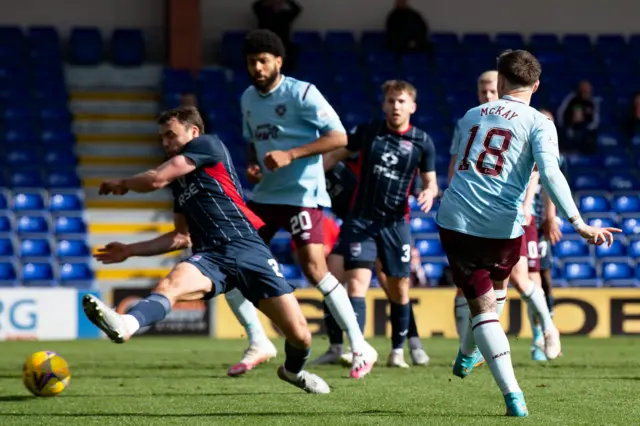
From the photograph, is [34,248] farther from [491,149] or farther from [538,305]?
[491,149]

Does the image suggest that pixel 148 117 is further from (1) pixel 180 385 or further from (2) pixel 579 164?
(1) pixel 180 385

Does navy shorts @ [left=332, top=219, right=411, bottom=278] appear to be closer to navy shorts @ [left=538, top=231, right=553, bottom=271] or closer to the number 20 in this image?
navy shorts @ [left=538, top=231, right=553, bottom=271]

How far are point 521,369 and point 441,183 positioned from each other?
358 inches

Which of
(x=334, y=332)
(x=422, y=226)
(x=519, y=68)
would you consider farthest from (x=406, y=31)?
(x=519, y=68)

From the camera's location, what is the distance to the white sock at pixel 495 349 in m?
6.25

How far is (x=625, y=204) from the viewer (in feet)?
61.2

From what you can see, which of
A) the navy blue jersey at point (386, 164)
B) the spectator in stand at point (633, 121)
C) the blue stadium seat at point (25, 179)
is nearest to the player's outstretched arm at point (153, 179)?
the navy blue jersey at point (386, 164)

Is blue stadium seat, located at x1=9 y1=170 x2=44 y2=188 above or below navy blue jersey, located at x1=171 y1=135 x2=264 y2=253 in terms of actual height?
below

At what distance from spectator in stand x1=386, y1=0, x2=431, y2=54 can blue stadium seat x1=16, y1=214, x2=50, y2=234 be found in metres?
7.04

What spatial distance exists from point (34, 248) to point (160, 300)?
437 inches

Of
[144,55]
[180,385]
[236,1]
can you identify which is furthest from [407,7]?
[180,385]

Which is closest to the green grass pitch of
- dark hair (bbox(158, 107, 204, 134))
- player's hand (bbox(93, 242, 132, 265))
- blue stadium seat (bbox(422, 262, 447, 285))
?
player's hand (bbox(93, 242, 132, 265))

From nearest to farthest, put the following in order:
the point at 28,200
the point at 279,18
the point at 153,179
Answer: the point at 153,179 → the point at 28,200 → the point at 279,18

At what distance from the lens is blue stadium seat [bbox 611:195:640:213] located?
1861 cm
